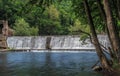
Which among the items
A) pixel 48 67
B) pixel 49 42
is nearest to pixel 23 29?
pixel 49 42

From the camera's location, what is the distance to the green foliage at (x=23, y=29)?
102 metres

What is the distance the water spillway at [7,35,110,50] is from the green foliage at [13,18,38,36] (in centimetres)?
1848

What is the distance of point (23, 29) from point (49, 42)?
26261 mm

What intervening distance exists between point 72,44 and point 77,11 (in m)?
44.2

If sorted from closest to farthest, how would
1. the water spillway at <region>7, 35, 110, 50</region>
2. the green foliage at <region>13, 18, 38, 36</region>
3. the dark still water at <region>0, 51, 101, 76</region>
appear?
the dark still water at <region>0, 51, 101, 76</region> < the water spillway at <region>7, 35, 110, 50</region> < the green foliage at <region>13, 18, 38, 36</region>

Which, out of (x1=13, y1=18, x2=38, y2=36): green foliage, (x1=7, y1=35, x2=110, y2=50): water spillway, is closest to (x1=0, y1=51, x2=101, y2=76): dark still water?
(x1=7, y1=35, x2=110, y2=50): water spillway

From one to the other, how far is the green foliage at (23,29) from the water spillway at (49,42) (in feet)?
60.6

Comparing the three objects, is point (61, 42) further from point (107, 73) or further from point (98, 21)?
point (107, 73)

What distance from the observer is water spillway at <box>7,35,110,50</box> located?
7312 cm

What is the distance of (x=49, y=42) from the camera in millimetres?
77688

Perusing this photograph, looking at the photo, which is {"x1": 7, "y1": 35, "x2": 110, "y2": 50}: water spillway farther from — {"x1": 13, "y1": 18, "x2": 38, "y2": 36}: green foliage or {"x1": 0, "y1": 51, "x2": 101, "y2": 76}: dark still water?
{"x1": 0, "y1": 51, "x2": 101, "y2": 76}: dark still water

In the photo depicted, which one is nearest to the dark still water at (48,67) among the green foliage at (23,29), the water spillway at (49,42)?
the water spillway at (49,42)

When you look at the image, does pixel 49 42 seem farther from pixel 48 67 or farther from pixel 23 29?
pixel 48 67

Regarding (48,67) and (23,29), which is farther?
(23,29)
